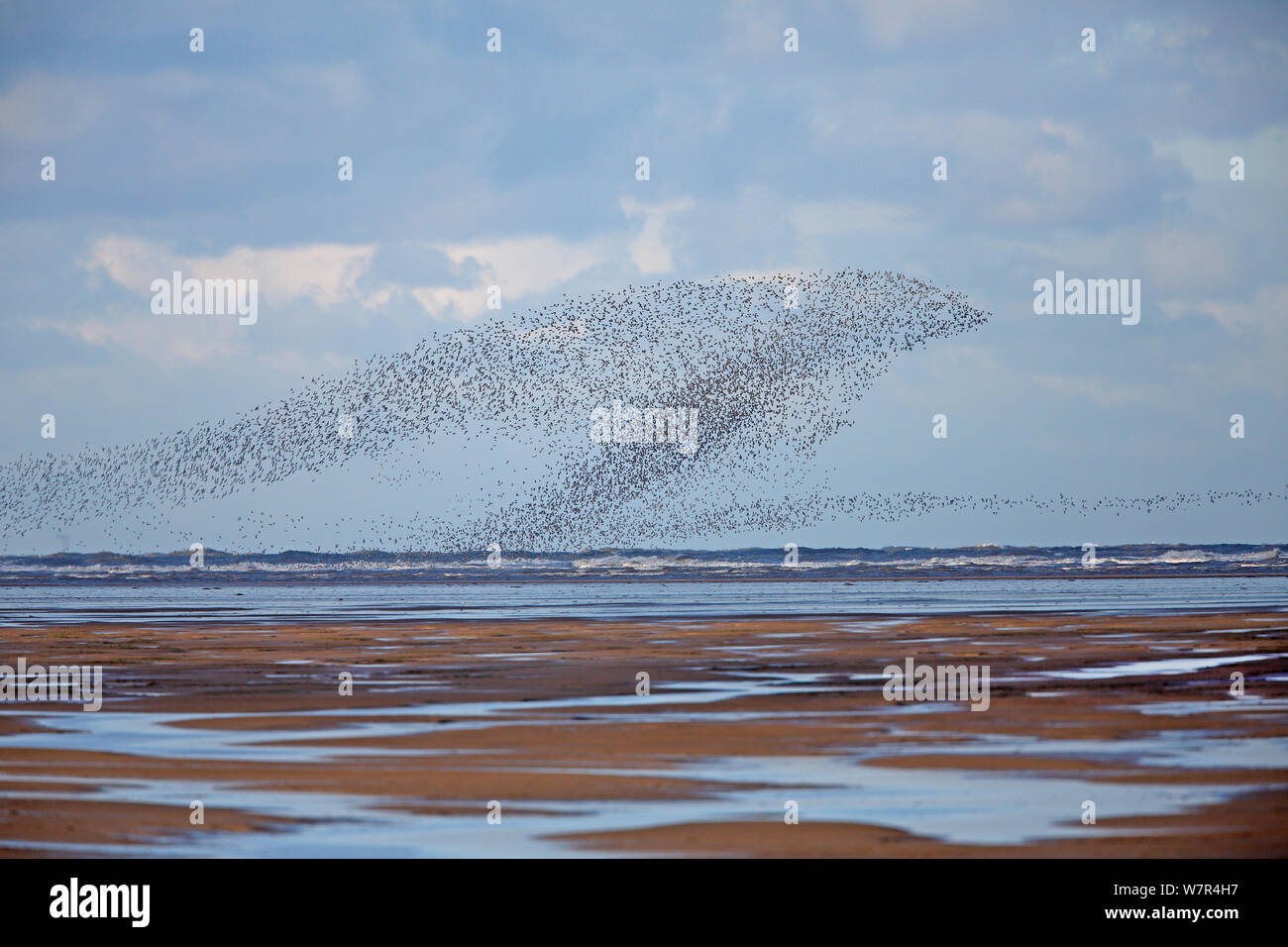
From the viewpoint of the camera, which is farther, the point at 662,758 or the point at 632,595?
the point at 632,595

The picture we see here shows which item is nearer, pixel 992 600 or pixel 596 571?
pixel 992 600

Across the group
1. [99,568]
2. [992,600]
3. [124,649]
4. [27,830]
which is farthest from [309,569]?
[27,830]

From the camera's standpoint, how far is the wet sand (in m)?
12.4

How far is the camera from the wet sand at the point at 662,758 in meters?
12.4

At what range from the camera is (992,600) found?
5947 centimetres

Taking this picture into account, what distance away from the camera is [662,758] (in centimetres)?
1639
